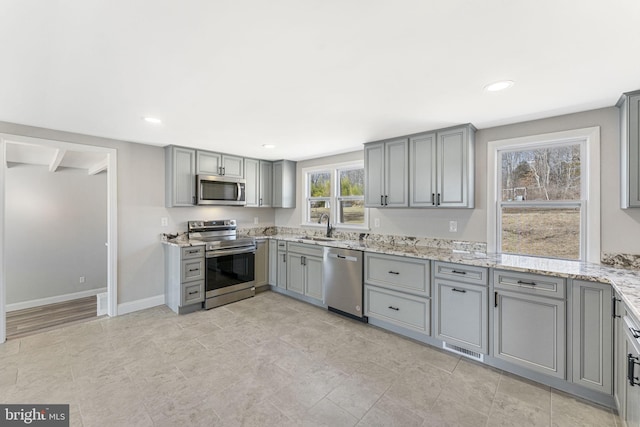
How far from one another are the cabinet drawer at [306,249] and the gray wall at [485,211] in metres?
0.88

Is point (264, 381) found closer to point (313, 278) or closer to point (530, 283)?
point (313, 278)

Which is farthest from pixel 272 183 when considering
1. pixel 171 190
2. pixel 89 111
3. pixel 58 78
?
pixel 58 78

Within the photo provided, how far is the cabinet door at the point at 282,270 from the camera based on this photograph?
4340mm

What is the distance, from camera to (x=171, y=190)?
12.6 ft

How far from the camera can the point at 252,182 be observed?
4.78 metres

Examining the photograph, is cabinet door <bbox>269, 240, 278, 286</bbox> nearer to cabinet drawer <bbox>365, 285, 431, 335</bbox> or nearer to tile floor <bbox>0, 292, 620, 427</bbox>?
tile floor <bbox>0, 292, 620, 427</bbox>

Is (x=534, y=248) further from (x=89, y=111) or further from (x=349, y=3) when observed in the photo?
(x=89, y=111)

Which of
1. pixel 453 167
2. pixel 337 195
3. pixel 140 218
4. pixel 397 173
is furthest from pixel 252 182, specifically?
pixel 453 167

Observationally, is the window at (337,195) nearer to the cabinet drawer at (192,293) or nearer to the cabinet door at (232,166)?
the cabinet door at (232,166)

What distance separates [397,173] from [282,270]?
233 cm

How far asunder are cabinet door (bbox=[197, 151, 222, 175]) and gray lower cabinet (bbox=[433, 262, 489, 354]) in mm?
3408

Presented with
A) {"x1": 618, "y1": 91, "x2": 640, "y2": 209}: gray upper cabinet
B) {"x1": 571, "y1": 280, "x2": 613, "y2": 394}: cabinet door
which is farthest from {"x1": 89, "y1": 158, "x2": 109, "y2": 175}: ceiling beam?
{"x1": 618, "y1": 91, "x2": 640, "y2": 209}: gray upper cabinet

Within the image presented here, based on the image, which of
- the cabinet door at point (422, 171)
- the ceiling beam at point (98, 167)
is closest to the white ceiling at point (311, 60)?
the cabinet door at point (422, 171)

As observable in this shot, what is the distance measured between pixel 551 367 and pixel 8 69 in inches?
171
